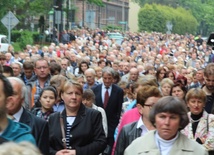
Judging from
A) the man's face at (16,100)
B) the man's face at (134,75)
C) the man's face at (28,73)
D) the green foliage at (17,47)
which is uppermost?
the man's face at (16,100)

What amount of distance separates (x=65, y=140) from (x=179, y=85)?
4358 mm

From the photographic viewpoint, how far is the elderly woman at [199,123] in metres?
8.17

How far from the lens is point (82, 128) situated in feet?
26.6

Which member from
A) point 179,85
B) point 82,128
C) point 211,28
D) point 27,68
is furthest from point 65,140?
point 211,28

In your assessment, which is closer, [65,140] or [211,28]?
[65,140]

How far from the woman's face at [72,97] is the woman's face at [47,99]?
1.02 metres

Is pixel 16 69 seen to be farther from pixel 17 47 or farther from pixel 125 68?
pixel 17 47

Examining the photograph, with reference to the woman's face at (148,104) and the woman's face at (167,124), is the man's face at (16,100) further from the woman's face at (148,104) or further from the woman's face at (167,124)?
the woman's face at (167,124)

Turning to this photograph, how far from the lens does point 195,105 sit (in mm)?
8680

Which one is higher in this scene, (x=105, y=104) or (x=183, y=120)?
(x=183, y=120)

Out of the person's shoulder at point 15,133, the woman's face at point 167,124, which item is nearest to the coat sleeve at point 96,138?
the woman's face at point 167,124

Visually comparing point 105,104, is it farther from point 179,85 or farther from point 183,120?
point 183,120

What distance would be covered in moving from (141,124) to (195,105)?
1356mm

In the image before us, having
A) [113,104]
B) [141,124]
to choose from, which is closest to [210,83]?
[113,104]
